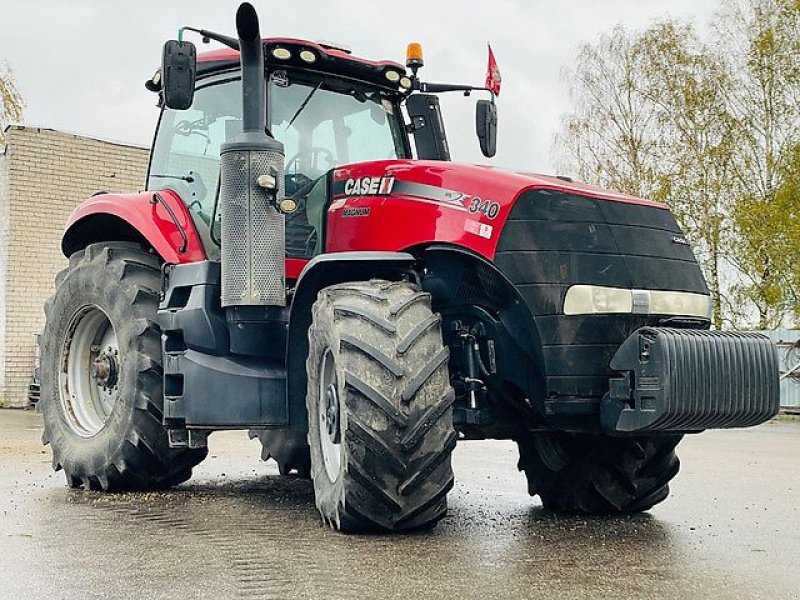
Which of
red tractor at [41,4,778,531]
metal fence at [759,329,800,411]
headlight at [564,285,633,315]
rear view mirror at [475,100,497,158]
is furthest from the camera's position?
metal fence at [759,329,800,411]

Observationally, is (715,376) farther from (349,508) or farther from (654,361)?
(349,508)

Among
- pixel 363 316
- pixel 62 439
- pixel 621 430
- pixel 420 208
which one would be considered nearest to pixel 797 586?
pixel 621 430

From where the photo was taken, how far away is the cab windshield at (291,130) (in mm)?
7227

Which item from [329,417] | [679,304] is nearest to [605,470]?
[679,304]

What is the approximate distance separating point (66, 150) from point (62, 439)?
42.9ft

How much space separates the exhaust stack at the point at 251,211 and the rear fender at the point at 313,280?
200 millimetres

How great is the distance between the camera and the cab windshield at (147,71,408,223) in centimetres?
723

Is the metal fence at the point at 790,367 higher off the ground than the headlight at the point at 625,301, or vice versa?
the headlight at the point at 625,301

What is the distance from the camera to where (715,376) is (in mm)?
5695

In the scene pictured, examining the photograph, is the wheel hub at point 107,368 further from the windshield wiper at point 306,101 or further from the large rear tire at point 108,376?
the windshield wiper at point 306,101

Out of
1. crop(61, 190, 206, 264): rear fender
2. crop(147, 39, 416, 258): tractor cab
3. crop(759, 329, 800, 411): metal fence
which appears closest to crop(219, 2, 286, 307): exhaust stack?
crop(147, 39, 416, 258): tractor cab

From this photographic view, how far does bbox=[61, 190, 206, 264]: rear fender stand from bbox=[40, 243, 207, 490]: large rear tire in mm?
187

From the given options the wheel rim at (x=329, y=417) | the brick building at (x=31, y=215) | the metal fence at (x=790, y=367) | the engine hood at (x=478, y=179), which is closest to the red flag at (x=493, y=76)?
the engine hood at (x=478, y=179)

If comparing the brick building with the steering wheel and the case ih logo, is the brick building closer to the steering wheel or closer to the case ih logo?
the steering wheel
